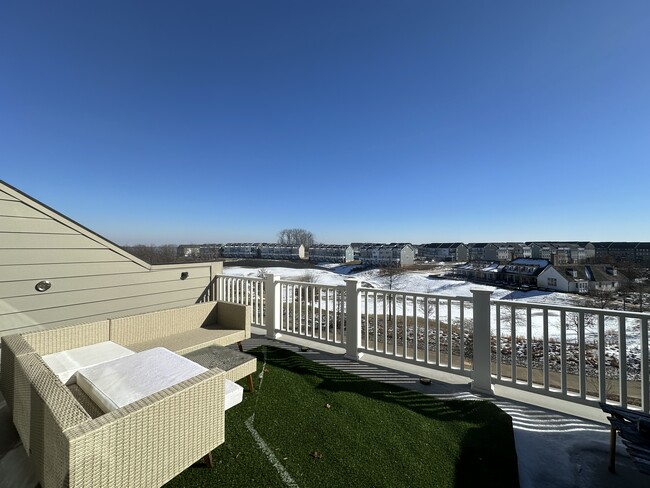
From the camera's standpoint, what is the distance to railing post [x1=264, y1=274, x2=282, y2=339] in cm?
425

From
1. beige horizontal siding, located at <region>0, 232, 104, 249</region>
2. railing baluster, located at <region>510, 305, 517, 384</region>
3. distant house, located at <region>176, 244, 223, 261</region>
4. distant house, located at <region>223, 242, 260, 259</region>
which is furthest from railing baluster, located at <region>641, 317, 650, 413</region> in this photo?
distant house, located at <region>223, 242, 260, 259</region>

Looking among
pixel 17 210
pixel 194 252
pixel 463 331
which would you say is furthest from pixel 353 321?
pixel 194 252

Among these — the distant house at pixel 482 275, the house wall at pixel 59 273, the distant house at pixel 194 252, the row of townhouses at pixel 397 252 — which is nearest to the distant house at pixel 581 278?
the distant house at pixel 482 275

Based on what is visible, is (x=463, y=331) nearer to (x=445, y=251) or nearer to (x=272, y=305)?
(x=272, y=305)

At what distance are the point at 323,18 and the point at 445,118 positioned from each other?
4133 millimetres

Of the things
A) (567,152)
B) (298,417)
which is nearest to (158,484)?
(298,417)

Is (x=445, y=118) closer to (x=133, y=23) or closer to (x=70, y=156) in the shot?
(x=133, y=23)

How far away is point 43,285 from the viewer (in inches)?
117

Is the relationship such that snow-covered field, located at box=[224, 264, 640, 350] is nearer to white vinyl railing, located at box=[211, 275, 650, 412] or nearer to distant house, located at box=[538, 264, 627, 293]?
distant house, located at box=[538, 264, 627, 293]

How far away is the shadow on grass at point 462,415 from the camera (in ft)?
5.51

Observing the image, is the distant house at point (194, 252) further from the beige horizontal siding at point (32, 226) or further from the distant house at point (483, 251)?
the distant house at point (483, 251)

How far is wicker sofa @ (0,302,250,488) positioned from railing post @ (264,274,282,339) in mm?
2523

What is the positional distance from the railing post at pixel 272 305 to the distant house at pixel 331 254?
4471 cm

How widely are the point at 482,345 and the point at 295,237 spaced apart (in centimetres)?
5134
